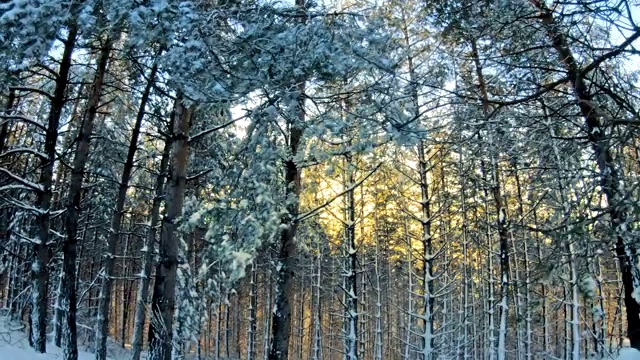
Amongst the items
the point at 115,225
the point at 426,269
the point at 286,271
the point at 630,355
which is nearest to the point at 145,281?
the point at 115,225

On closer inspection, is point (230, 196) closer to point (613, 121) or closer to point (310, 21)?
point (310, 21)

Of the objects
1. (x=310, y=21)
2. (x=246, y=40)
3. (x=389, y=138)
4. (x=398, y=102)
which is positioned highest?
(x=310, y=21)

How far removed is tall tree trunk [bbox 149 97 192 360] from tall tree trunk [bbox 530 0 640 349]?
5.41 meters

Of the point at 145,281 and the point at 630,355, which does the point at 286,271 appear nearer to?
the point at 630,355

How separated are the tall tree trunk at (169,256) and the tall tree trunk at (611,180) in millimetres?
5410

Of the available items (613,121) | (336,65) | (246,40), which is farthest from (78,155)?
(613,121)

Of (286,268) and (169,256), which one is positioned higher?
(169,256)

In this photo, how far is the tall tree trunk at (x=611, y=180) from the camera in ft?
12.3

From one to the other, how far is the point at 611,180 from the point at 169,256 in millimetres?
6297

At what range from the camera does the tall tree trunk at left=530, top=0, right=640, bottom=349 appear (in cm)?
374

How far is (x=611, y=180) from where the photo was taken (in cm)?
443

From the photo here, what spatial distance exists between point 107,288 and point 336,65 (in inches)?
401

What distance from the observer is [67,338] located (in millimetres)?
8414

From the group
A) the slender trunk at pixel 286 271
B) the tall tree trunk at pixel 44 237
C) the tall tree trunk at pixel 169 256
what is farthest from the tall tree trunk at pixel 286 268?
the tall tree trunk at pixel 44 237
